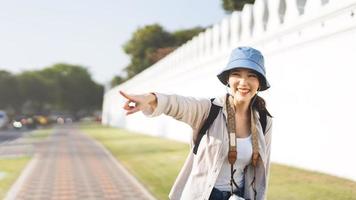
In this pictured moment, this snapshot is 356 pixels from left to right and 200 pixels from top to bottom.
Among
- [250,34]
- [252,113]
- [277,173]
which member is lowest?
[277,173]

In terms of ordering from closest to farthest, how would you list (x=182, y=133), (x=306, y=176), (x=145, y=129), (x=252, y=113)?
(x=252, y=113) → (x=306, y=176) → (x=182, y=133) → (x=145, y=129)

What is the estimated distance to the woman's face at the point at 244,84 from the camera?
11.1 ft

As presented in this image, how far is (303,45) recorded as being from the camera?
40.4 feet

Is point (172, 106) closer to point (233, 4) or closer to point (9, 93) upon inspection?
point (233, 4)

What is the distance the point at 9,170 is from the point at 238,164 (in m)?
11.9

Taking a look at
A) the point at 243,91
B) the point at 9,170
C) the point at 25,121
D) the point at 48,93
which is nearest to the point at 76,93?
the point at 48,93

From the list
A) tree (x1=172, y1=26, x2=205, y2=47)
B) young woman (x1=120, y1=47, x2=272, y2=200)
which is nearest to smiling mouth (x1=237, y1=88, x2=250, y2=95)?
young woman (x1=120, y1=47, x2=272, y2=200)

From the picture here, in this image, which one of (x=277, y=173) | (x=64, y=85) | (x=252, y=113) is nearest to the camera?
(x=252, y=113)

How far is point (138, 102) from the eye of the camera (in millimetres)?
3166

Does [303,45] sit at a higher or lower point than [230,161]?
higher

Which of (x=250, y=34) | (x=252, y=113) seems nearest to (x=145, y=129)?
(x=250, y=34)

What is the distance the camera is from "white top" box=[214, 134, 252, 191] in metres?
3.33

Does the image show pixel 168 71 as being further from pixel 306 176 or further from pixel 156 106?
pixel 156 106

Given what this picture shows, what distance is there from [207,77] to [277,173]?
9602mm
